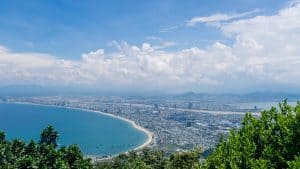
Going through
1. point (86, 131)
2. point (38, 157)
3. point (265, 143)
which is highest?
point (265, 143)

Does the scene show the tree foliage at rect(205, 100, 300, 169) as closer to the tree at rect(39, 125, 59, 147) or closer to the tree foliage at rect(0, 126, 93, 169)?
the tree foliage at rect(0, 126, 93, 169)

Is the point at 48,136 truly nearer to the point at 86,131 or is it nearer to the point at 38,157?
the point at 38,157

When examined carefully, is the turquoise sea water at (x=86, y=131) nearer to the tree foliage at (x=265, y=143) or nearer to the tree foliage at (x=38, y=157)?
the tree foliage at (x=38, y=157)

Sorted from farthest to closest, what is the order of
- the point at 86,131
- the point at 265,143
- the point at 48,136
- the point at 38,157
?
the point at 86,131 < the point at 48,136 < the point at 38,157 < the point at 265,143

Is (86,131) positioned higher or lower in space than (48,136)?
lower

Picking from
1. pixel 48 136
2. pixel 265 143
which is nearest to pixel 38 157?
pixel 48 136

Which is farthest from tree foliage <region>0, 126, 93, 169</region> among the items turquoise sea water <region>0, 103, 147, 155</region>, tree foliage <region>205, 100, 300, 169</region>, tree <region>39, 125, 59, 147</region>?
turquoise sea water <region>0, 103, 147, 155</region>

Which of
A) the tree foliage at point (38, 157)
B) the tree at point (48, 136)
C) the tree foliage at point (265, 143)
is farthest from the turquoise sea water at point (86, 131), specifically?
the tree foliage at point (265, 143)

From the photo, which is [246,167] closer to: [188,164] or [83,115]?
[188,164]
